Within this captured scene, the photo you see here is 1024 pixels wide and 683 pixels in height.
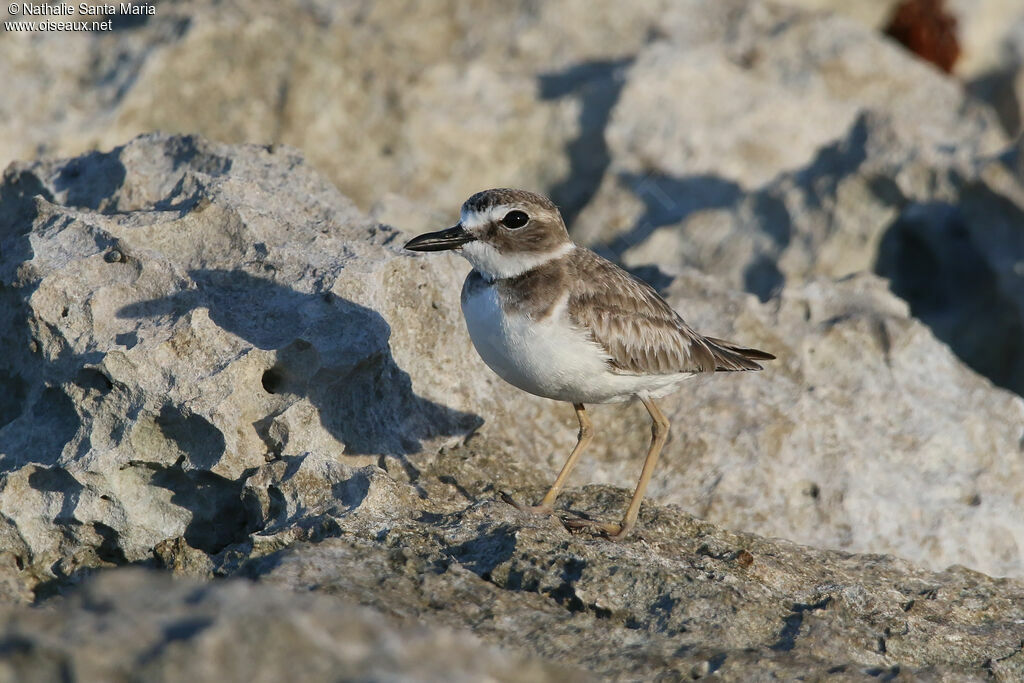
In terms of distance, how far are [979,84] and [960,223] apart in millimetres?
4220

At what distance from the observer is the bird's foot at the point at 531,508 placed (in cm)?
699

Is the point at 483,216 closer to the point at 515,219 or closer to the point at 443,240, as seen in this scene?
the point at 515,219

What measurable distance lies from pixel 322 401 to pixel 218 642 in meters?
3.89

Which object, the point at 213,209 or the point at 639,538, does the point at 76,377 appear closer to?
the point at 213,209

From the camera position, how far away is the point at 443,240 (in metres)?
7.38

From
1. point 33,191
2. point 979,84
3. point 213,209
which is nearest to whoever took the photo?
point 213,209

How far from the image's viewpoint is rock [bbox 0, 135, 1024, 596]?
6.60 m

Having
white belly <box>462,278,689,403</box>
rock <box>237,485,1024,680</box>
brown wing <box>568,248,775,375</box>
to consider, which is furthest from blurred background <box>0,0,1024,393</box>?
rock <box>237,485,1024,680</box>

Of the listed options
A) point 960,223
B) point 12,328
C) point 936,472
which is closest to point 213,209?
point 12,328

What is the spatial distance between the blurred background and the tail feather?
3.54m

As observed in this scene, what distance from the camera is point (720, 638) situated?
574 cm

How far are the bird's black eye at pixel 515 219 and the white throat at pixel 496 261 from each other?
8.7 inches

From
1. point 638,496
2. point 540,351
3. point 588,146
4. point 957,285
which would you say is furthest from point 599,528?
point 588,146

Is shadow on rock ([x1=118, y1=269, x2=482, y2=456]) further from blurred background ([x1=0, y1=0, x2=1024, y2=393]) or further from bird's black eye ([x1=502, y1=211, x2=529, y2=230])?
blurred background ([x1=0, y1=0, x2=1024, y2=393])
